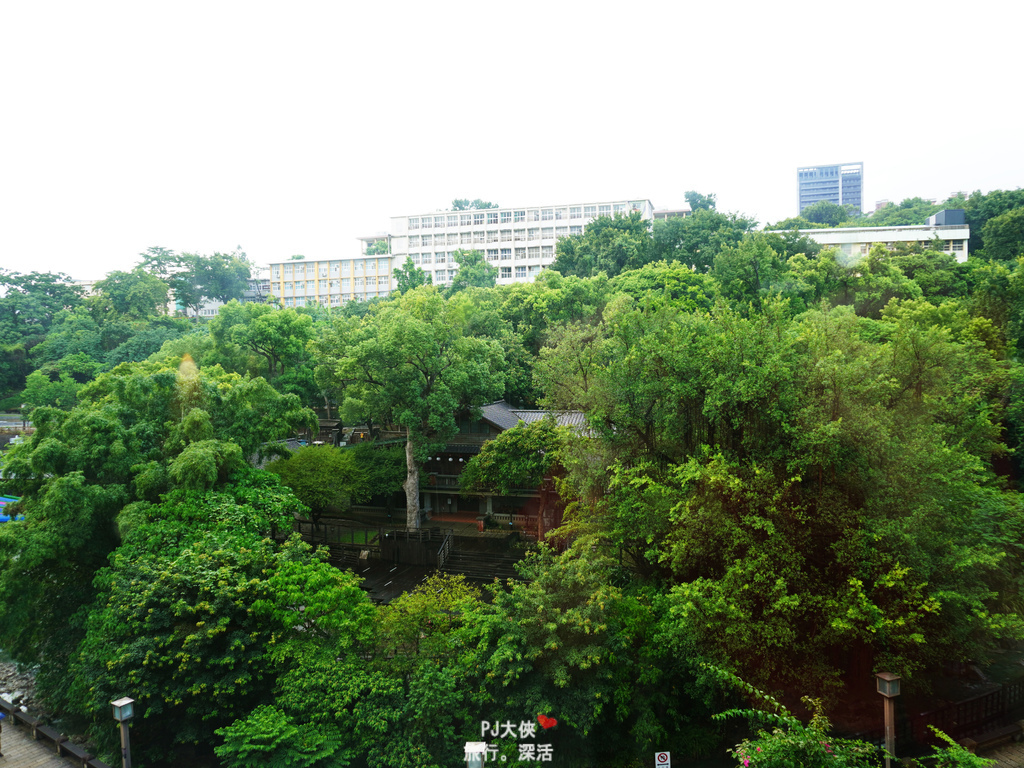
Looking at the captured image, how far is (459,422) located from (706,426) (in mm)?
13852

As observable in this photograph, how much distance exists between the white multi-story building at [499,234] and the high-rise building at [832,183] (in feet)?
350

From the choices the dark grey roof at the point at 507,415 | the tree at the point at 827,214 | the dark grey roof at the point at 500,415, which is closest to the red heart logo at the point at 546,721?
the dark grey roof at the point at 507,415

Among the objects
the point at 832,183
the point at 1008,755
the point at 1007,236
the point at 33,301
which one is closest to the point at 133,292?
the point at 33,301

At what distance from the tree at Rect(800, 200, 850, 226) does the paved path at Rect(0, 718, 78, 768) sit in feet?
228

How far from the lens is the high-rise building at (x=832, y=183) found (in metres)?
147

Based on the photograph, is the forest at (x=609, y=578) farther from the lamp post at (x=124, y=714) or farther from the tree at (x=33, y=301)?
the tree at (x=33, y=301)

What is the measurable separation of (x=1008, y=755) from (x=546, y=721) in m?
7.75

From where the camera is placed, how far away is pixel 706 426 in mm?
12703

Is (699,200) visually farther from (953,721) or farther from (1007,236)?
(953,721)

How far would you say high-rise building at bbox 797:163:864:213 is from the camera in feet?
481

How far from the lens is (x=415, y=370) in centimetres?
2153

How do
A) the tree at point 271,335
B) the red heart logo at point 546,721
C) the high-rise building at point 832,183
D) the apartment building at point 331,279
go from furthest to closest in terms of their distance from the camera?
the high-rise building at point 832,183
the apartment building at point 331,279
the tree at point 271,335
the red heart logo at point 546,721

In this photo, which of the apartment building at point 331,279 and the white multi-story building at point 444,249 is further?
the apartment building at point 331,279

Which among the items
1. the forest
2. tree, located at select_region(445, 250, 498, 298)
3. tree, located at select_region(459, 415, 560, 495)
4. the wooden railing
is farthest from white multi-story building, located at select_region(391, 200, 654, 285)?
the wooden railing
